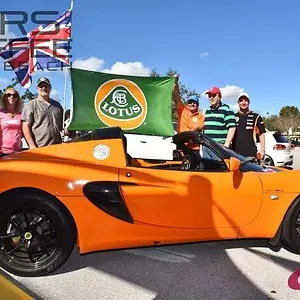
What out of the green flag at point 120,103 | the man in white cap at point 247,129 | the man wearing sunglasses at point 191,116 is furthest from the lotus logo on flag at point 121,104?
the man in white cap at point 247,129

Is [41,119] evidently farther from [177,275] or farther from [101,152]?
[177,275]

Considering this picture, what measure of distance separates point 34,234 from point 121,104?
2538 millimetres

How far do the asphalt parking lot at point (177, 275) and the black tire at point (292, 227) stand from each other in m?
0.15

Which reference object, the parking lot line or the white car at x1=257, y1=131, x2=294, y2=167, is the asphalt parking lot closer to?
the parking lot line

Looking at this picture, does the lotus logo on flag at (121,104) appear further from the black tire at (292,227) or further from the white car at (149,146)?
the black tire at (292,227)

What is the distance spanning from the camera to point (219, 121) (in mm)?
4648

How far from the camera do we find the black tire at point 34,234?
288cm

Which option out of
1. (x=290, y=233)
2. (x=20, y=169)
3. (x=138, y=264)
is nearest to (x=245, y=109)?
(x=290, y=233)

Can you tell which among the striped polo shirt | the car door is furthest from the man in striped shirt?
the car door

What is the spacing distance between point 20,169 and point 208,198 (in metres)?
1.62

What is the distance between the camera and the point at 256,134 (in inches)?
194

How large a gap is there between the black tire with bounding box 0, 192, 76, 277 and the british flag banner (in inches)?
212

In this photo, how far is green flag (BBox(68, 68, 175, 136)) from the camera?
4.91 m

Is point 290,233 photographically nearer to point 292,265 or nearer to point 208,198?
point 292,265
